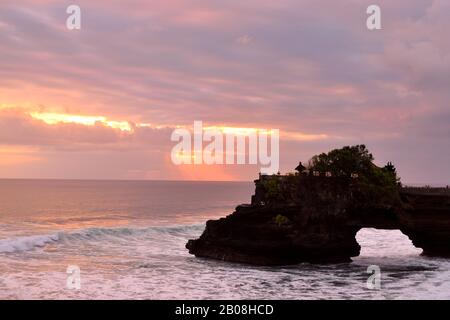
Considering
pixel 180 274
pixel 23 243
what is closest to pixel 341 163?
pixel 180 274

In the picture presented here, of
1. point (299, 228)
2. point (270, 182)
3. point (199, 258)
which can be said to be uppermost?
point (270, 182)

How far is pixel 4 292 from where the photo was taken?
24656 millimetres

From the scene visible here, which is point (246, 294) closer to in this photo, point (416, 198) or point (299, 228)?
point (299, 228)

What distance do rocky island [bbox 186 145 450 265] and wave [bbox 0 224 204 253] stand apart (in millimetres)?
15441

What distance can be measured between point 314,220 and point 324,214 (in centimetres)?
78

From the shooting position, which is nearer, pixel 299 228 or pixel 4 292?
pixel 4 292

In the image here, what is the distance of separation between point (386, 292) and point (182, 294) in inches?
378

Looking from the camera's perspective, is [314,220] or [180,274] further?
[314,220]

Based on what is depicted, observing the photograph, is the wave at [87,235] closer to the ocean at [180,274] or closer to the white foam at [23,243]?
the white foam at [23,243]

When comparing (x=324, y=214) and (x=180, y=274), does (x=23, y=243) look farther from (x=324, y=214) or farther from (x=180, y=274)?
(x=324, y=214)

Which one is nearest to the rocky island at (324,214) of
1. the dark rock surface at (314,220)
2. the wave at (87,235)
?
the dark rock surface at (314,220)

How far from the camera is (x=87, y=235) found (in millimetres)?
50781

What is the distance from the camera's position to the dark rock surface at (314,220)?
33750 mm

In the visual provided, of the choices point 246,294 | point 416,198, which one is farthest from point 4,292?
point 416,198
